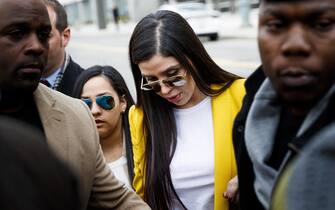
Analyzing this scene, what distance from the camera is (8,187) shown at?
79cm

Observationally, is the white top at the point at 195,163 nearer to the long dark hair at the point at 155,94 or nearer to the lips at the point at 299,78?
the long dark hair at the point at 155,94

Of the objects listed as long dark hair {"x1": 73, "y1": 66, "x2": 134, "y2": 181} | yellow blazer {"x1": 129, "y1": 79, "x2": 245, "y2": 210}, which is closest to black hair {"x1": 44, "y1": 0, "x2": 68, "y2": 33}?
long dark hair {"x1": 73, "y1": 66, "x2": 134, "y2": 181}

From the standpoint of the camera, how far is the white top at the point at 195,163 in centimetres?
243

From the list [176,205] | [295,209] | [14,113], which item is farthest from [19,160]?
[176,205]

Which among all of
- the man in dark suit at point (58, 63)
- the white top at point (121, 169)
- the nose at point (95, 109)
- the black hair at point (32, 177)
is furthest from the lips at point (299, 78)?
the man in dark suit at point (58, 63)

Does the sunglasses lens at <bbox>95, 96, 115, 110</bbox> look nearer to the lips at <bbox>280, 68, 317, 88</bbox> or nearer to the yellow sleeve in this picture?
the yellow sleeve

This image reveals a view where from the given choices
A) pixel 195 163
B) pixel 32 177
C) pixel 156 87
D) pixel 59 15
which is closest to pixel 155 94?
pixel 156 87

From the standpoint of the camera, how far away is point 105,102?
3070 millimetres

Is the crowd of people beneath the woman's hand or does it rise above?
above

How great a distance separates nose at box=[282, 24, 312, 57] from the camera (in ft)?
3.89

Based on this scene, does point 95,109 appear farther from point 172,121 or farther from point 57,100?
point 57,100

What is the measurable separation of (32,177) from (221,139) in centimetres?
167

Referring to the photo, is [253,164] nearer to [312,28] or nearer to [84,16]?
[312,28]

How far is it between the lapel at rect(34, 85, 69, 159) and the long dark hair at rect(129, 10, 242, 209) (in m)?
0.52
